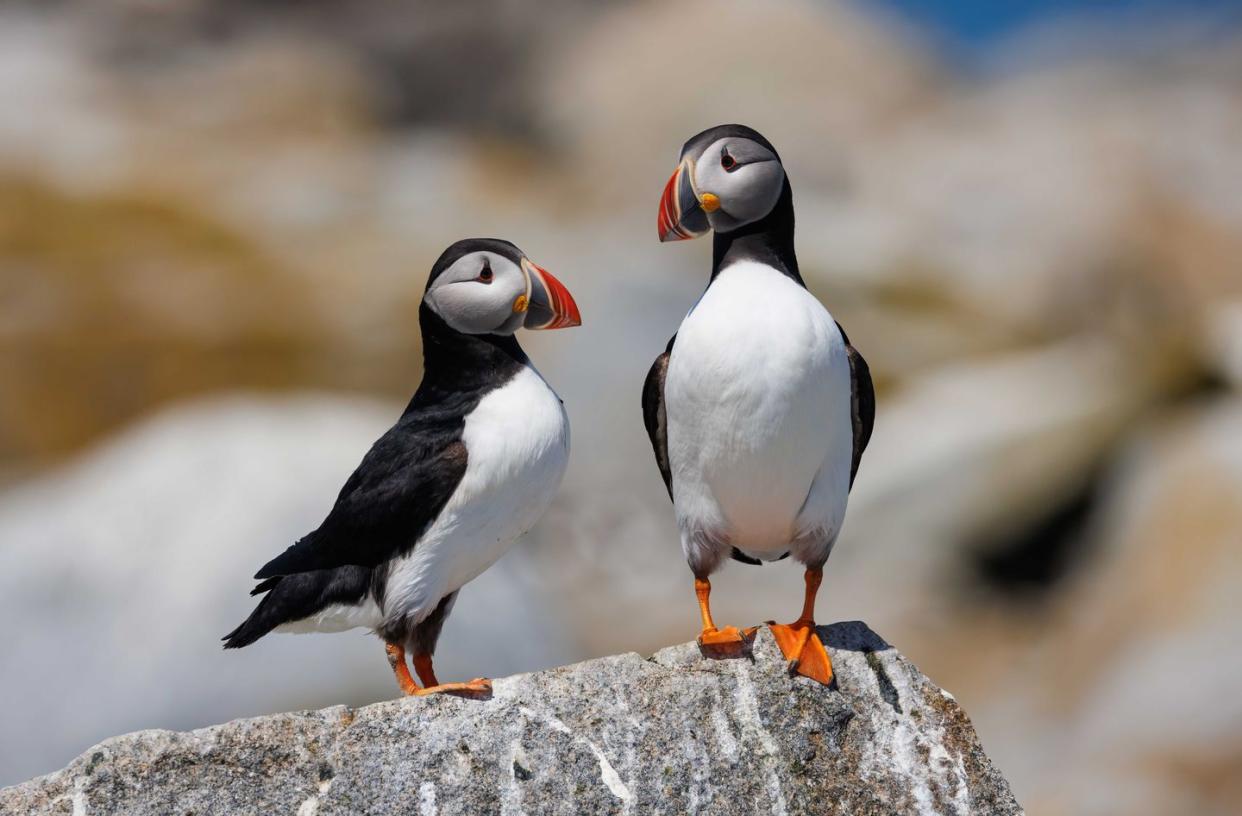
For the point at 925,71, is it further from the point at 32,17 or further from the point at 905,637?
the point at 905,637

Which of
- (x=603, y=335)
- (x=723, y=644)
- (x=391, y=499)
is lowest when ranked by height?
(x=723, y=644)

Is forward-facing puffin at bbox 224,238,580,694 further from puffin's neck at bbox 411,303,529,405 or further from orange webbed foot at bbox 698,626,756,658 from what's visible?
orange webbed foot at bbox 698,626,756,658

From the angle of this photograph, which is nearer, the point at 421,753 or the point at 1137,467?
the point at 421,753

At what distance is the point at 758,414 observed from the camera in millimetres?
Result: 4777

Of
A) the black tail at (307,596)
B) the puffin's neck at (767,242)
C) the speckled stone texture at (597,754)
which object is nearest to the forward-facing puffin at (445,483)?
the black tail at (307,596)

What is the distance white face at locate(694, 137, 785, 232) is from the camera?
196 inches

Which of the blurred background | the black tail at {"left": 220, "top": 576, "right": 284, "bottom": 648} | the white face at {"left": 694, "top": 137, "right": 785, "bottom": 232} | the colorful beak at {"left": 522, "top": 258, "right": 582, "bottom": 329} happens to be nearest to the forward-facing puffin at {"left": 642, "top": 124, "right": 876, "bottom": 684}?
the white face at {"left": 694, "top": 137, "right": 785, "bottom": 232}

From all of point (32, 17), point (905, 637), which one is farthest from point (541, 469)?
point (32, 17)

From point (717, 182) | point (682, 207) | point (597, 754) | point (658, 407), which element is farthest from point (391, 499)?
point (717, 182)

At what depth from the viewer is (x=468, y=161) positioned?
84.1 ft

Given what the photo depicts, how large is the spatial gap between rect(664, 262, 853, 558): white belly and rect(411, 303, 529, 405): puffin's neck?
530mm

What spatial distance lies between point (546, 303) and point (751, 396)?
A: 743mm

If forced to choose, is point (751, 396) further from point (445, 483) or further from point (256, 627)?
point (256, 627)

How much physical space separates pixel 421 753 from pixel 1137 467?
1022 centimetres
